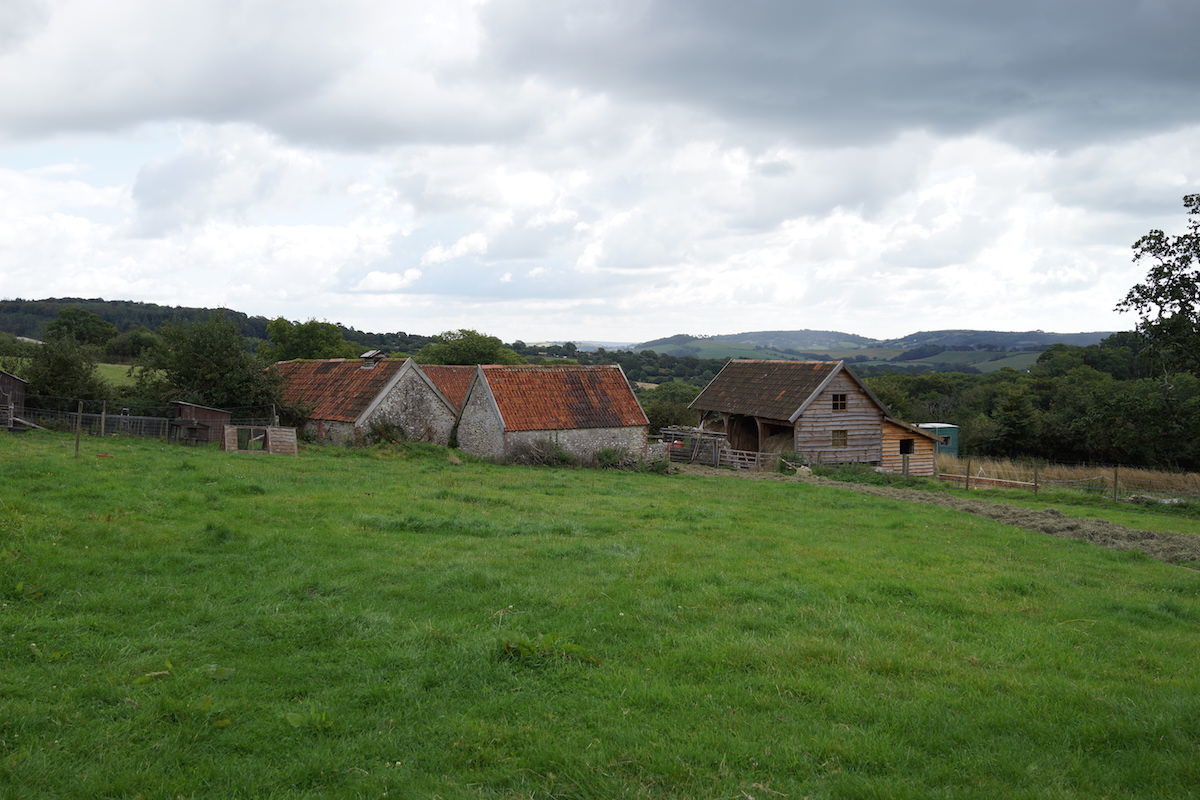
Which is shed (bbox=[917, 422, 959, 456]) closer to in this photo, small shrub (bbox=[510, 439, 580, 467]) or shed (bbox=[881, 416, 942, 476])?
shed (bbox=[881, 416, 942, 476])

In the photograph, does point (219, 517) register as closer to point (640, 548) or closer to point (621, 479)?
point (640, 548)

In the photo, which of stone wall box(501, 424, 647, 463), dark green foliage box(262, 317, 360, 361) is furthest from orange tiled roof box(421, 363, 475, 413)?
dark green foliage box(262, 317, 360, 361)

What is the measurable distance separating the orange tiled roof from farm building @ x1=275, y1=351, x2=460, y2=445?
1848 mm

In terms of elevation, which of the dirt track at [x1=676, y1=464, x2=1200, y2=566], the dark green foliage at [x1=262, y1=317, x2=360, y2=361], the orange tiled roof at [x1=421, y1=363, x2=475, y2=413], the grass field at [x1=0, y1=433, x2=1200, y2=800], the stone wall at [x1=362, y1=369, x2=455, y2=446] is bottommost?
the dirt track at [x1=676, y1=464, x2=1200, y2=566]

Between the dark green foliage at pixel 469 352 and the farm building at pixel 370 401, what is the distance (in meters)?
37.7

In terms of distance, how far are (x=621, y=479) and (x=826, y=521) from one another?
1106 centimetres

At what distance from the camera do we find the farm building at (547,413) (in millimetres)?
33625

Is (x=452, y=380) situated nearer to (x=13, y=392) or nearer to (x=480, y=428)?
(x=480, y=428)

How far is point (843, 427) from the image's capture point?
38.3 m

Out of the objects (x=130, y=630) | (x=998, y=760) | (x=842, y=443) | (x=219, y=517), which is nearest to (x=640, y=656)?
(x=998, y=760)

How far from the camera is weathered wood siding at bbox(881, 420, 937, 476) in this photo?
131 feet

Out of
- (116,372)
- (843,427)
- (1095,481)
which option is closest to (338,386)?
(843,427)

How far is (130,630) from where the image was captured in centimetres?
809

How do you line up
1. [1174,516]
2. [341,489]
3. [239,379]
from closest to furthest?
[341,489] → [1174,516] → [239,379]
